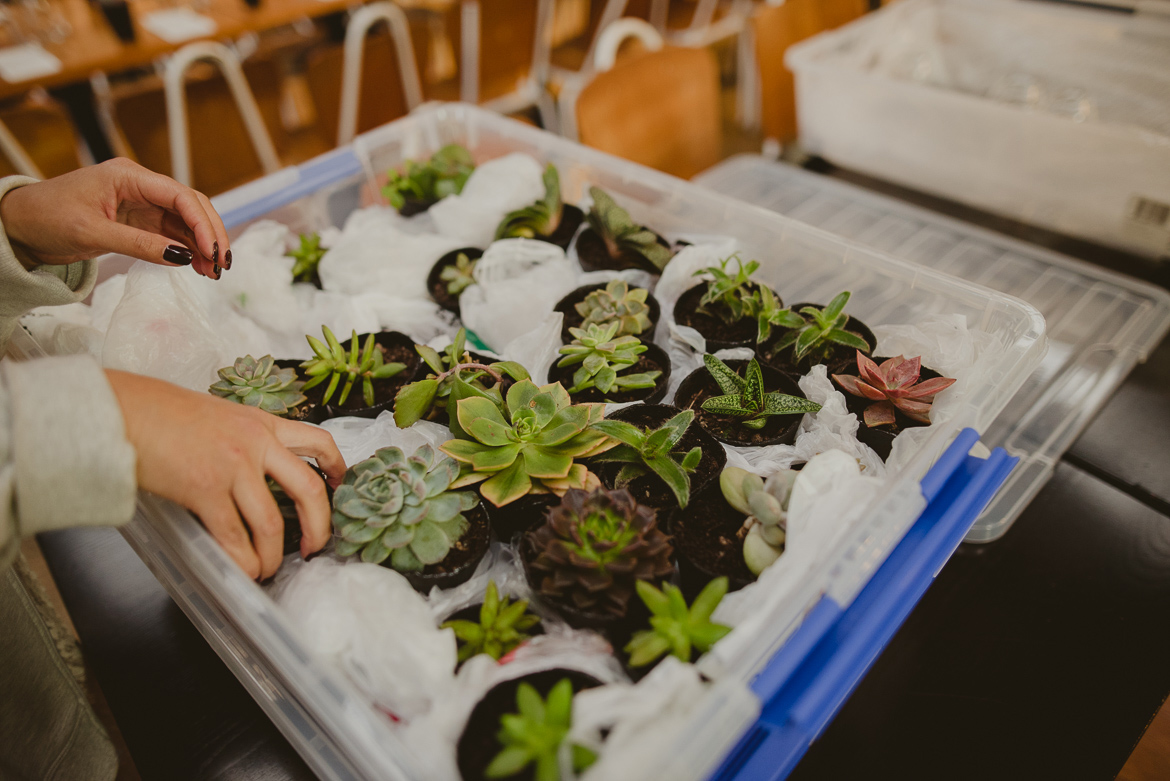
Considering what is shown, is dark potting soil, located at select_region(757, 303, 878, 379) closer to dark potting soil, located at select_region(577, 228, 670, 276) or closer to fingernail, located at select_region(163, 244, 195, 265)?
dark potting soil, located at select_region(577, 228, 670, 276)

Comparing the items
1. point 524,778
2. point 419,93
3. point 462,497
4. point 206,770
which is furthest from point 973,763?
point 419,93

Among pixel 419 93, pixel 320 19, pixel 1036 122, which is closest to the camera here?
pixel 1036 122

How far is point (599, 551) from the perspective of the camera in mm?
638

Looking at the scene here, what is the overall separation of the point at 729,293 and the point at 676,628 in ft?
1.75

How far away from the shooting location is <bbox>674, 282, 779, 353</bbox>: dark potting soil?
0.94 m

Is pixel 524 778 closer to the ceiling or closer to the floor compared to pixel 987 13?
closer to the floor

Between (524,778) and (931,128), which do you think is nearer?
(524,778)

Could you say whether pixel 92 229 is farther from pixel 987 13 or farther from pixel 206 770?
pixel 987 13

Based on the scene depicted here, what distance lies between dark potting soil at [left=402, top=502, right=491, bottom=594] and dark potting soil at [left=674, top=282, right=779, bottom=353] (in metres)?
0.43

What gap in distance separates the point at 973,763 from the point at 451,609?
1.93 ft

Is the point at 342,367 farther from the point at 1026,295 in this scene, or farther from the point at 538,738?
the point at 1026,295

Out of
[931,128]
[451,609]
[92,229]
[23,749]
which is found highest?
[92,229]

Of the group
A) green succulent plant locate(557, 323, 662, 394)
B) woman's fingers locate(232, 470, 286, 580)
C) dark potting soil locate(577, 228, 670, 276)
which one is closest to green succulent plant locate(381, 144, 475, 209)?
dark potting soil locate(577, 228, 670, 276)

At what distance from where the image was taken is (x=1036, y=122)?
1.29 metres
